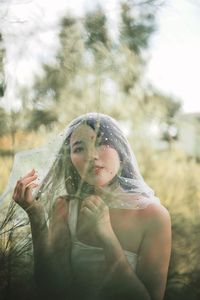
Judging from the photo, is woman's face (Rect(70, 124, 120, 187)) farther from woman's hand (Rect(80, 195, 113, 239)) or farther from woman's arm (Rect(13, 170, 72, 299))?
woman's arm (Rect(13, 170, 72, 299))

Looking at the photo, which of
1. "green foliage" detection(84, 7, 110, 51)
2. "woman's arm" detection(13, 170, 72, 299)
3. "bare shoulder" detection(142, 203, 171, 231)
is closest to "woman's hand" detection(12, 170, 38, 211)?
"woman's arm" detection(13, 170, 72, 299)

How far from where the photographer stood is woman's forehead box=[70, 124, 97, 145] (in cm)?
328

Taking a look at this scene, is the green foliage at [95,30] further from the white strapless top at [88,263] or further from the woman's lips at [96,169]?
the white strapless top at [88,263]

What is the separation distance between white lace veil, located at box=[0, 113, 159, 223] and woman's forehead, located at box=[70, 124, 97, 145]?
2cm

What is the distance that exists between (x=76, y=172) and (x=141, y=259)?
641 millimetres

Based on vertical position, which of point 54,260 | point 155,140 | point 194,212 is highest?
point 155,140

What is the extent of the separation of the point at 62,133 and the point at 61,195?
376 mm

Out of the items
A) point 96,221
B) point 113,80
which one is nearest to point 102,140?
point 113,80

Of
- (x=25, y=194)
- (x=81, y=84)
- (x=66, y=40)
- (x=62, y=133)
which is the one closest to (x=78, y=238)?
(x=25, y=194)

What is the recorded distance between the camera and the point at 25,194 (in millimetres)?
3275

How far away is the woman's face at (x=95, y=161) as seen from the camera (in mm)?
3254

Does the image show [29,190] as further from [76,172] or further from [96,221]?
[96,221]

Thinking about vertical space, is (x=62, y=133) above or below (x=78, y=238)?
above

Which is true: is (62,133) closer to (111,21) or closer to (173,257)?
(111,21)
